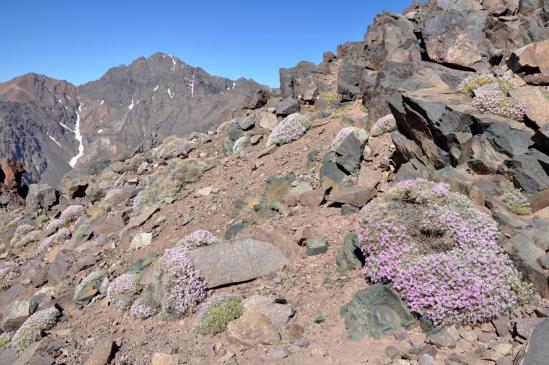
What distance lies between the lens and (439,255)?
7.05 meters

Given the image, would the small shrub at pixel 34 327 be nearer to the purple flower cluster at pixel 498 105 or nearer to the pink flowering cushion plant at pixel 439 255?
the pink flowering cushion plant at pixel 439 255

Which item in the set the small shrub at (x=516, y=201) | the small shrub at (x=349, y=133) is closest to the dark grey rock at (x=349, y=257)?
the small shrub at (x=516, y=201)

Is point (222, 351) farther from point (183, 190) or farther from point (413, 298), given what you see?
point (183, 190)

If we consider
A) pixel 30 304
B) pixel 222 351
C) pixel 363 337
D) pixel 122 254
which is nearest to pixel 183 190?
pixel 122 254

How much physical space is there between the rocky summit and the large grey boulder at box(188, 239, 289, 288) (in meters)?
0.04

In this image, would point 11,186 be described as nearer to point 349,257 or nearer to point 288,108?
point 288,108

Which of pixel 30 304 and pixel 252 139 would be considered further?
pixel 252 139

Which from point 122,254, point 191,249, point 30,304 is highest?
point 191,249

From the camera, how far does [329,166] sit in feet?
44.8

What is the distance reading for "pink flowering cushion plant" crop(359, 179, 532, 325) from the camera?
20.8 ft

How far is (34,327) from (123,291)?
2460 millimetres

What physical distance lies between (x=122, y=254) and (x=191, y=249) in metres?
4.91

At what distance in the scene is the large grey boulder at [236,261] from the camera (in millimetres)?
9797

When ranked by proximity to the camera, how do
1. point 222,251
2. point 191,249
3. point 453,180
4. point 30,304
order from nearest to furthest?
point 453,180 → point 222,251 → point 191,249 → point 30,304
